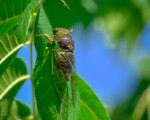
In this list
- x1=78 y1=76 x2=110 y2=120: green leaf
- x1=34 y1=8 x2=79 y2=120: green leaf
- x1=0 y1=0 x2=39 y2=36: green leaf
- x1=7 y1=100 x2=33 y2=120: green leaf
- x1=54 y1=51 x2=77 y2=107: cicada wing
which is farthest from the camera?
x1=7 y1=100 x2=33 y2=120: green leaf

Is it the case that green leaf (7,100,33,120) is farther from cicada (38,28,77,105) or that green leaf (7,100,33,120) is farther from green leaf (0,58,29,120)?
cicada (38,28,77,105)

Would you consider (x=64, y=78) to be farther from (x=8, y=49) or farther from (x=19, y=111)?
(x=19, y=111)

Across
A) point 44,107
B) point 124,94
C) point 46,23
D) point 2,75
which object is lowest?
point 124,94

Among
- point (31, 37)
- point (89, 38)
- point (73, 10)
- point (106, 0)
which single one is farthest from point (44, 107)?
point (89, 38)

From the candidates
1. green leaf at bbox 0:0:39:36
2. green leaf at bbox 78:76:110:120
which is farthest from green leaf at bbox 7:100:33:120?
green leaf at bbox 0:0:39:36

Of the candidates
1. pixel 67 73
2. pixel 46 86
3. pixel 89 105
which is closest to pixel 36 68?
pixel 46 86

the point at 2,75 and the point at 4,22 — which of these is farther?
the point at 2,75

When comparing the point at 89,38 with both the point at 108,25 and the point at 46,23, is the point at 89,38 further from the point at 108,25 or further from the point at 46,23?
the point at 46,23
